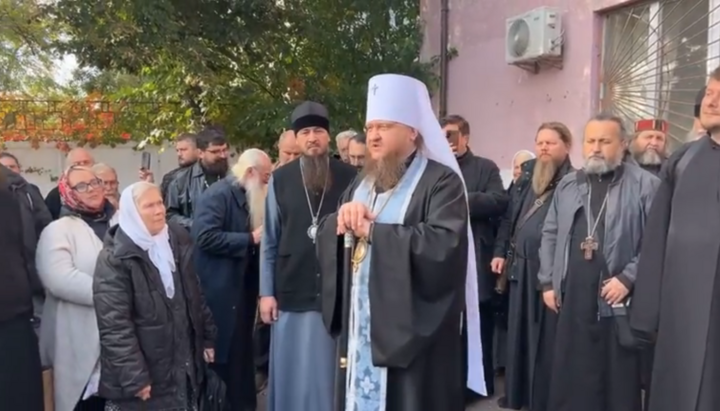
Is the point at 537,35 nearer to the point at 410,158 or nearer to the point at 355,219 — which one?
the point at 410,158

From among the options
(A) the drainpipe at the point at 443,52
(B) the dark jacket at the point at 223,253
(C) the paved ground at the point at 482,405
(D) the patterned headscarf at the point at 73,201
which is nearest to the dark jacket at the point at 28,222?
(D) the patterned headscarf at the point at 73,201

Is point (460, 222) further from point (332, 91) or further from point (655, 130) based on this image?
point (332, 91)

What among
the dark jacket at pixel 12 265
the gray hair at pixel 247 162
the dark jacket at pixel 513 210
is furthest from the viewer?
the dark jacket at pixel 513 210

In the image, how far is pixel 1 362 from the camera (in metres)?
3.90

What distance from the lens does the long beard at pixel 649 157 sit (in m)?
5.84

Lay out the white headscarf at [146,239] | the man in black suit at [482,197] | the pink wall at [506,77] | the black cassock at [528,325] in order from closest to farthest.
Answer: the white headscarf at [146,239], the black cassock at [528,325], the man in black suit at [482,197], the pink wall at [506,77]

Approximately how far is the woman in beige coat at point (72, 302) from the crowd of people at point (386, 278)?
0.03ft

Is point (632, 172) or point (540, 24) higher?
point (540, 24)

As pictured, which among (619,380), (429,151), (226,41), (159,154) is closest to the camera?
(429,151)

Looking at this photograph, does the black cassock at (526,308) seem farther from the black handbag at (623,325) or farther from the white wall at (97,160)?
the white wall at (97,160)

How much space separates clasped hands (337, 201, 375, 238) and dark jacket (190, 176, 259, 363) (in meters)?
2.04

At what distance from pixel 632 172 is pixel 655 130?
1.62m

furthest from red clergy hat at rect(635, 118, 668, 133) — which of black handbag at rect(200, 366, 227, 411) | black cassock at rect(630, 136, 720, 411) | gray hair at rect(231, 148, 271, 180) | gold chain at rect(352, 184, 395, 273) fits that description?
black handbag at rect(200, 366, 227, 411)

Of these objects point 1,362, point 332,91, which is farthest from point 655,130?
point 332,91
